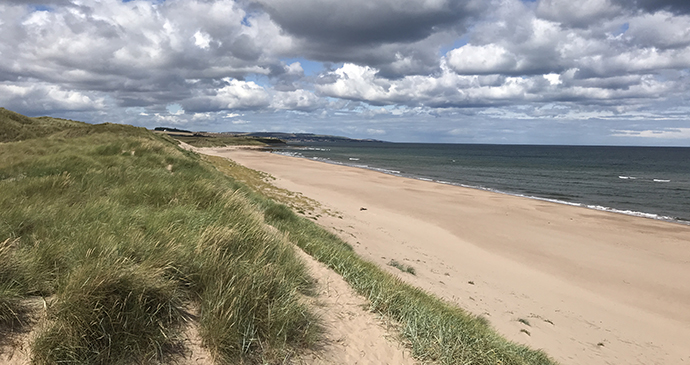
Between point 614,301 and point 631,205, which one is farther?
point 631,205

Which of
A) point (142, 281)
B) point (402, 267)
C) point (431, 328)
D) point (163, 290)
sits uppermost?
point (142, 281)

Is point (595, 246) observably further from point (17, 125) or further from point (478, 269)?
point (17, 125)

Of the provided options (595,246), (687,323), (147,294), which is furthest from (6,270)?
(595,246)

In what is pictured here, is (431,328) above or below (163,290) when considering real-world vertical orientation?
below

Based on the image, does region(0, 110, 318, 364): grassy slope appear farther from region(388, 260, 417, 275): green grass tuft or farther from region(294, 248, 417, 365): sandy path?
region(388, 260, 417, 275): green grass tuft

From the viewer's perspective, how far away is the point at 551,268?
13.5 m

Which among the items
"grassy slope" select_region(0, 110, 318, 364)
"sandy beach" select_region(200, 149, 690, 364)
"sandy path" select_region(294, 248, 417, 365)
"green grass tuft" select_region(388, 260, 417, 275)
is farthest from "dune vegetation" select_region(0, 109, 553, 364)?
"green grass tuft" select_region(388, 260, 417, 275)

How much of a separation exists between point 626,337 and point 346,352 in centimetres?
864

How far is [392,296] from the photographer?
207 inches

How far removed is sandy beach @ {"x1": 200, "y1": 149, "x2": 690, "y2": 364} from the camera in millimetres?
8375

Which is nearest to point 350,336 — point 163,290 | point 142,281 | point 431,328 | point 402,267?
point 431,328

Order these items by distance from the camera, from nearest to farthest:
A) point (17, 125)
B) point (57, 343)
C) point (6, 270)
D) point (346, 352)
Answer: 1. point (57, 343)
2. point (6, 270)
3. point (346, 352)
4. point (17, 125)

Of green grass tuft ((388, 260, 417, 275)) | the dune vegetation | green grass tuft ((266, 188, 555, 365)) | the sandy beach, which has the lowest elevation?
the sandy beach

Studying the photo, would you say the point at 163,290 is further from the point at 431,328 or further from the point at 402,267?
the point at 402,267
